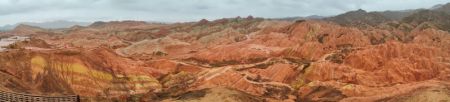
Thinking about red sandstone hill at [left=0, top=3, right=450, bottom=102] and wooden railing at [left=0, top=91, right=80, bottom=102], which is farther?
red sandstone hill at [left=0, top=3, right=450, bottom=102]

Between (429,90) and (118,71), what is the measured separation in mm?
29942

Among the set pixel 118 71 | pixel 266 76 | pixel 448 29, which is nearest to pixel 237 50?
pixel 266 76

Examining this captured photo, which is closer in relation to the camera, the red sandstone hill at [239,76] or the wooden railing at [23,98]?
the wooden railing at [23,98]

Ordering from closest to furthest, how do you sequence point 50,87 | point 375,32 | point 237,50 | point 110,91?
point 50,87
point 110,91
point 237,50
point 375,32

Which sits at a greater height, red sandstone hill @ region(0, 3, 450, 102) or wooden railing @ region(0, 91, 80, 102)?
wooden railing @ region(0, 91, 80, 102)

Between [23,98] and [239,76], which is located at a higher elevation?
[23,98]

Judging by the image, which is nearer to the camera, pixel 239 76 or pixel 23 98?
pixel 23 98

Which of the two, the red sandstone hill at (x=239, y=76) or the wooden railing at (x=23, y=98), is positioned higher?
the wooden railing at (x=23, y=98)

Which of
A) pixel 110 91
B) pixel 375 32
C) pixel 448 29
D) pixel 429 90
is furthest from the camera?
pixel 448 29

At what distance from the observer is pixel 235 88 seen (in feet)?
203

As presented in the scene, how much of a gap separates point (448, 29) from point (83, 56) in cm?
9781

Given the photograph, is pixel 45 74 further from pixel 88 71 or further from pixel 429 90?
pixel 429 90

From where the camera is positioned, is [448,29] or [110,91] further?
[448,29]

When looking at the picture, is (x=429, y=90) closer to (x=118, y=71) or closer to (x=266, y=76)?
(x=266, y=76)
